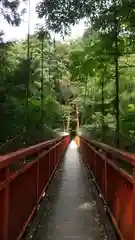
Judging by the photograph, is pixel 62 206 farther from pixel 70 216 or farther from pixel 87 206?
pixel 70 216

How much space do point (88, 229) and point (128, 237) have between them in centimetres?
138

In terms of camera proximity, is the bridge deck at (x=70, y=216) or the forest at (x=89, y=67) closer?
the bridge deck at (x=70, y=216)

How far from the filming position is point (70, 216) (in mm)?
5516

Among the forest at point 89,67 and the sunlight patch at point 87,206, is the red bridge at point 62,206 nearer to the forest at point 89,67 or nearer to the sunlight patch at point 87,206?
the sunlight patch at point 87,206

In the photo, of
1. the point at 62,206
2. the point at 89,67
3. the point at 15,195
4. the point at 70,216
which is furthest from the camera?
the point at 89,67

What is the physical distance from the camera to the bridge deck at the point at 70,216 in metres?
4.59

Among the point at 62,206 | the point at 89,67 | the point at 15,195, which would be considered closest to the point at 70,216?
the point at 62,206

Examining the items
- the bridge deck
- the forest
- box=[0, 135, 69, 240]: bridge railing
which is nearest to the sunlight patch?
the bridge deck

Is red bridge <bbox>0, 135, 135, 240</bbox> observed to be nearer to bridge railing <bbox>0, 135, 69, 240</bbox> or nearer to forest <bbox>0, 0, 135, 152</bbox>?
bridge railing <bbox>0, 135, 69, 240</bbox>

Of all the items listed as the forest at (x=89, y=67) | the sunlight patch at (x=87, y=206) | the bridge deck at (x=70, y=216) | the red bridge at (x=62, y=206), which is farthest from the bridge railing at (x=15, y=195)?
the forest at (x=89, y=67)

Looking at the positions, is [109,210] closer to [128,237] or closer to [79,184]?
[128,237]

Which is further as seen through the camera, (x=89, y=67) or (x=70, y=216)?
(x=89, y=67)

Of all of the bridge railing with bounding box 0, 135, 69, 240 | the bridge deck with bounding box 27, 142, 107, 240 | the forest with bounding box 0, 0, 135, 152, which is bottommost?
the bridge deck with bounding box 27, 142, 107, 240

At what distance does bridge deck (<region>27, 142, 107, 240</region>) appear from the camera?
459 centimetres
